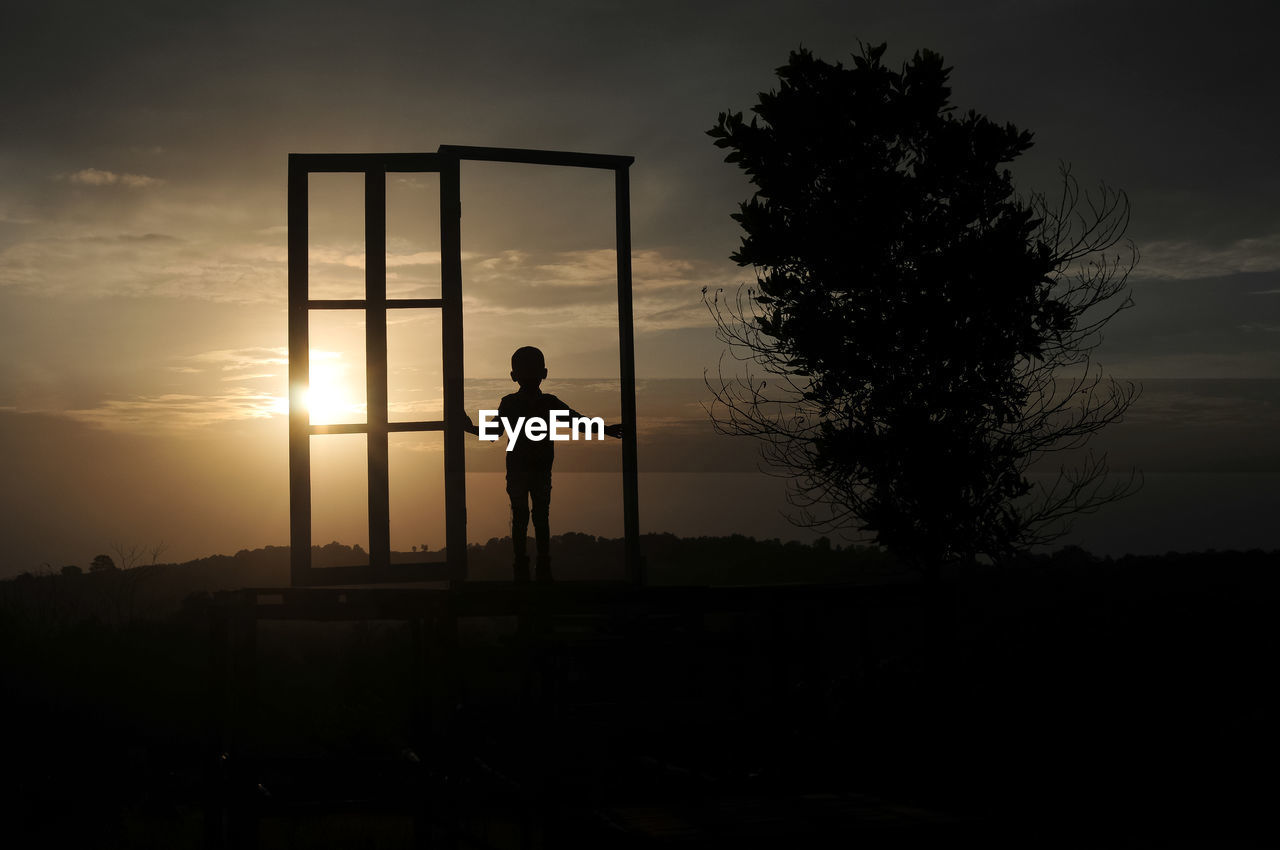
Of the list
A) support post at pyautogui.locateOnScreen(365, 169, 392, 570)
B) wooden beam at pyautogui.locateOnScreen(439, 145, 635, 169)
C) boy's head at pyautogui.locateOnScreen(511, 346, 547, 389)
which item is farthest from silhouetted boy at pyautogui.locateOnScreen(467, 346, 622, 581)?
wooden beam at pyautogui.locateOnScreen(439, 145, 635, 169)

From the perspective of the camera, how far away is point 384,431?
8.01 meters

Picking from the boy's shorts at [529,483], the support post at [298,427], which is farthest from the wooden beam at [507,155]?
the boy's shorts at [529,483]

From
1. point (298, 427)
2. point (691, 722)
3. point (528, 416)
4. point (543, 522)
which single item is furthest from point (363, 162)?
point (691, 722)

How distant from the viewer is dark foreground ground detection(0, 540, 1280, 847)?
20.9 feet

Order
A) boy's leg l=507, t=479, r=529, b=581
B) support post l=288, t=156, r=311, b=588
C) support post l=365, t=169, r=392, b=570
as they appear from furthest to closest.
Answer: support post l=365, t=169, r=392, b=570, support post l=288, t=156, r=311, b=588, boy's leg l=507, t=479, r=529, b=581

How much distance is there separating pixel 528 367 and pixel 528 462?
0.65 metres

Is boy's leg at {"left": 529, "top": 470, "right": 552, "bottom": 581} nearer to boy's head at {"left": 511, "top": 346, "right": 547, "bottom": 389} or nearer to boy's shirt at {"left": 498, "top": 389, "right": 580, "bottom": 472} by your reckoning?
boy's shirt at {"left": 498, "top": 389, "right": 580, "bottom": 472}

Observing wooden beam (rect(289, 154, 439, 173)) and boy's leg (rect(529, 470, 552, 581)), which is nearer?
boy's leg (rect(529, 470, 552, 581))

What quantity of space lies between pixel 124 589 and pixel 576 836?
1089cm

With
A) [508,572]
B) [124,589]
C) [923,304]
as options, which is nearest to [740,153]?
[923,304]

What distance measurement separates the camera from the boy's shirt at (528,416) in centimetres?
734

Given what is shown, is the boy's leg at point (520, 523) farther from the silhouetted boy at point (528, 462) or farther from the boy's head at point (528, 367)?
the boy's head at point (528, 367)

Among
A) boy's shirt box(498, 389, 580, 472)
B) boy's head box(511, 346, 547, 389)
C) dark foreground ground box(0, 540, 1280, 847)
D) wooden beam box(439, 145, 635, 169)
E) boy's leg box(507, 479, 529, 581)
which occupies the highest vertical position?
wooden beam box(439, 145, 635, 169)

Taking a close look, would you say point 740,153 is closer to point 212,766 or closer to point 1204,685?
point 1204,685
